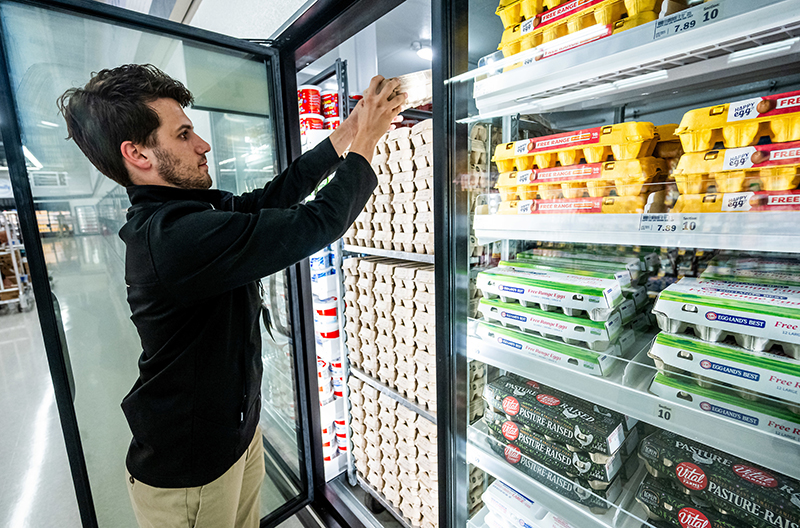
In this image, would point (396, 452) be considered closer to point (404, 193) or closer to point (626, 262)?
point (404, 193)

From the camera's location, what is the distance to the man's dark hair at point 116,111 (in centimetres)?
109

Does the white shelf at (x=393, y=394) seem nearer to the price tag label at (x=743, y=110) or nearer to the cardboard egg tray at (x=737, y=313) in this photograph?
the cardboard egg tray at (x=737, y=313)

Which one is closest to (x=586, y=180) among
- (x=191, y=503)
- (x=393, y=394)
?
(x=393, y=394)

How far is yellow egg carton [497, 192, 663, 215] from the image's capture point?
91 centimetres

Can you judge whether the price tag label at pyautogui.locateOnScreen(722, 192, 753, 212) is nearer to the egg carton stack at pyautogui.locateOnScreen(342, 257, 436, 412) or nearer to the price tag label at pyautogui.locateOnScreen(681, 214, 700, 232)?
the price tag label at pyautogui.locateOnScreen(681, 214, 700, 232)

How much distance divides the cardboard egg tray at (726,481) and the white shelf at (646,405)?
18cm

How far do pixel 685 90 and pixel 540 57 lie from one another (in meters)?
0.44

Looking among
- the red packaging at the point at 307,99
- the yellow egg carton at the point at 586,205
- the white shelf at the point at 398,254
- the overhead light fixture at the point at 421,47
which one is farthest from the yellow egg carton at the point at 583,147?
the overhead light fixture at the point at 421,47

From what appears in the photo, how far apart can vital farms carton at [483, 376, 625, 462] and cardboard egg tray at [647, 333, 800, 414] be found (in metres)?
0.27

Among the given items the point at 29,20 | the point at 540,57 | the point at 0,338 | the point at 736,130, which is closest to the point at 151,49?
the point at 29,20

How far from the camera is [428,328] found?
160cm

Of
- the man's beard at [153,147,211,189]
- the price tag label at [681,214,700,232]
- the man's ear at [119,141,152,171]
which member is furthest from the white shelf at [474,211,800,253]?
the man's ear at [119,141,152,171]

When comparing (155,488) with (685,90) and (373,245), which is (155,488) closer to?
(373,245)

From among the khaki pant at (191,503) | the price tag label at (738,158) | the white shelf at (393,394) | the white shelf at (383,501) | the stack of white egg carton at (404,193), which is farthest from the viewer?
the white shelf at (383,501)
